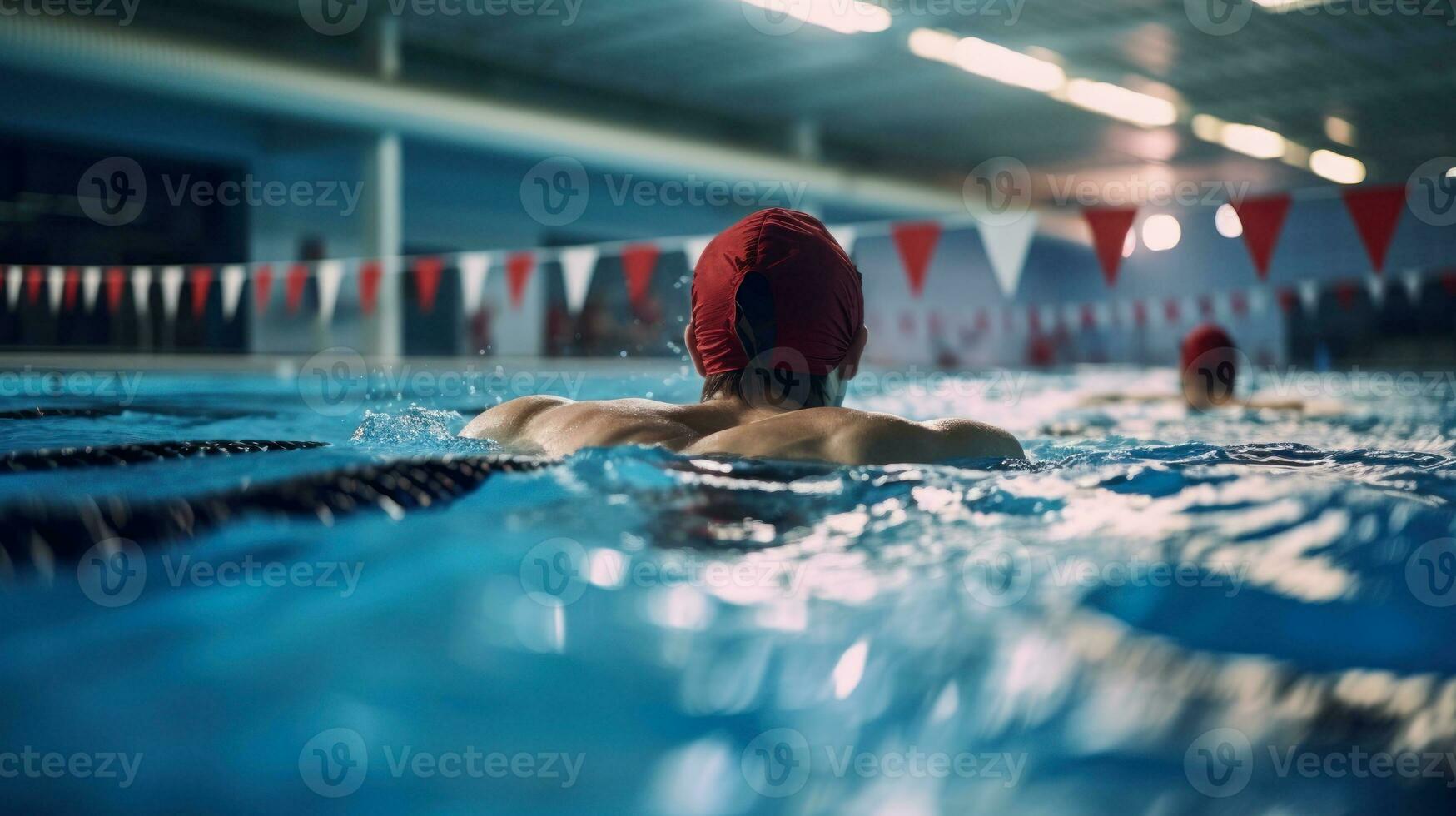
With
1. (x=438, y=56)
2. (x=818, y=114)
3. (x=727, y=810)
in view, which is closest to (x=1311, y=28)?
(x=818, y=114)

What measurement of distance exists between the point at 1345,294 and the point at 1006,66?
1068cm

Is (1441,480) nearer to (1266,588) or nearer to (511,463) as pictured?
(1266,588)

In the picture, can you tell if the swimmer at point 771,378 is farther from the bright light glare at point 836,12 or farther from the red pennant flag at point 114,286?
the red pennant flag at point 114,286

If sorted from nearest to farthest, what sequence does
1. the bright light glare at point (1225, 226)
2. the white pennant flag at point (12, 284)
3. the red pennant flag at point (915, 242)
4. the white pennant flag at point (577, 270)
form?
the red pennant flag at point (915, 242)
the white pennant flag at point (577, 270)
the white pennant flag at point (12, 284)
the bright light glare at point (1225, 226)

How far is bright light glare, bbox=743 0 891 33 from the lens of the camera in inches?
407

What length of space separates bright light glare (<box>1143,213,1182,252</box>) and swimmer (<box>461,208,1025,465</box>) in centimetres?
2016

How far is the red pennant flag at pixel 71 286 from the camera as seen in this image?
40.6 feet

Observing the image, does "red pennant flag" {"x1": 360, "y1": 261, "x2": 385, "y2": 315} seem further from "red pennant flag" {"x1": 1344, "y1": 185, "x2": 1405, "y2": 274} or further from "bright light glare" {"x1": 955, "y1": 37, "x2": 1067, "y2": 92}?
"red pennant flag" {"x1": 1344, "y1": 185, "x2": 1405, "y2": 274}

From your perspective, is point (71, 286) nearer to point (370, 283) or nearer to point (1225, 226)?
point (370, 283)

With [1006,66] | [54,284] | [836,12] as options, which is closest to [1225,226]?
[1006,66]

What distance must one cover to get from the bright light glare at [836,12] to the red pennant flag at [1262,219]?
17.5 ft

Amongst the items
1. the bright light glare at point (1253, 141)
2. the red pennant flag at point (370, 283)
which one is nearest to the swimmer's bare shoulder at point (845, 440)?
the red pennant flag at point (370, 283)

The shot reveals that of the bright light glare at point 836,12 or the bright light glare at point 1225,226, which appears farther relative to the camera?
the bright light glare at point 1225,226

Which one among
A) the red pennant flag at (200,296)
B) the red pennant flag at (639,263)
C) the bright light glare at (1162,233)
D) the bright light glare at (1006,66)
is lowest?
the red pennant flag at (200,296)
